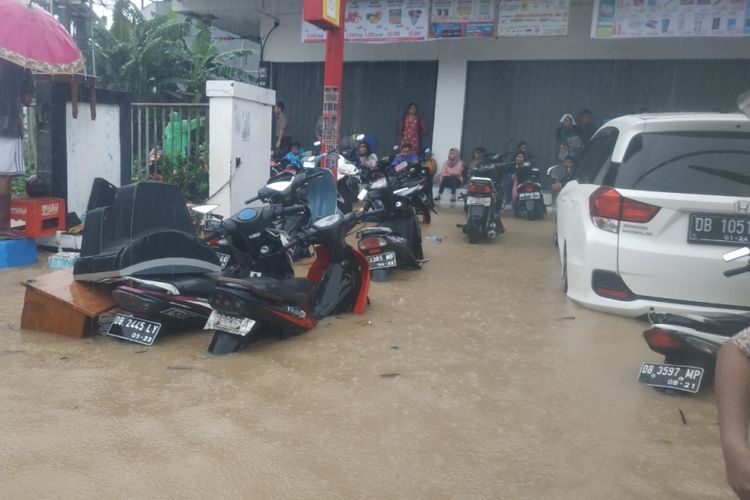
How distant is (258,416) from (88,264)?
1.83 metres

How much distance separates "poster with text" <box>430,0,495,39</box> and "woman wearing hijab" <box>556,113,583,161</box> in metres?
2.02

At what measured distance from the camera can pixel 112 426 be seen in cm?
298

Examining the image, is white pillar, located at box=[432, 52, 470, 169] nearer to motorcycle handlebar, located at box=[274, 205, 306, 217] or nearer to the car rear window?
the car rear window

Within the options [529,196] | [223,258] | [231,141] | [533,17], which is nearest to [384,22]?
[533,17]

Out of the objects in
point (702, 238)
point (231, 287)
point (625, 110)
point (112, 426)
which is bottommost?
point (112, 426)

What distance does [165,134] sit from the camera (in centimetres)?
834

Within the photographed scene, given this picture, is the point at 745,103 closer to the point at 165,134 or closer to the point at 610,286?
the point at 610,286

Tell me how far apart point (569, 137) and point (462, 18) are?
2.81 m

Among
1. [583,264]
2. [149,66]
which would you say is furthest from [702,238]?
[149,66]

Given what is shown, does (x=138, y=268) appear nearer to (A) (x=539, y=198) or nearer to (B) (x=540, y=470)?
(B) (x=540, y=470)

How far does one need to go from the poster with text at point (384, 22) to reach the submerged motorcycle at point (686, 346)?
29.4ft

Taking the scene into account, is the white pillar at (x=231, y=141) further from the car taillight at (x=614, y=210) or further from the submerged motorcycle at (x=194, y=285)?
the car taillight at (x=614, y=210)

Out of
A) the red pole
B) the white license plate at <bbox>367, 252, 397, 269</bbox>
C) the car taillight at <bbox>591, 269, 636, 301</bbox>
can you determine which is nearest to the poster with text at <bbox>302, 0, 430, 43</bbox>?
the red pole

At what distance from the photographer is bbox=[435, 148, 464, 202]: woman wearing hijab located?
11883mm
